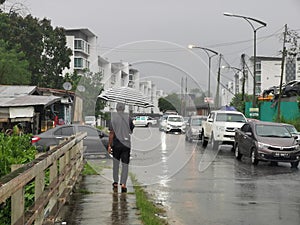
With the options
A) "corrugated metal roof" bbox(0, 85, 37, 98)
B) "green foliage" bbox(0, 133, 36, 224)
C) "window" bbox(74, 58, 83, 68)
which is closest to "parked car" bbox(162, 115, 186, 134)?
"corrugated metal roof" bbox(0, 85, 37, 98)

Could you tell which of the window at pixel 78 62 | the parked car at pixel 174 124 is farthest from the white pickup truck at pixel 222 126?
the window at pixel 78 62

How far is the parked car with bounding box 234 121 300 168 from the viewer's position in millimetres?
17734

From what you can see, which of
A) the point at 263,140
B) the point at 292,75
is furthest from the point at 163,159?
the point at 292,75

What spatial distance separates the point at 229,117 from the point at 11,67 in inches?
703

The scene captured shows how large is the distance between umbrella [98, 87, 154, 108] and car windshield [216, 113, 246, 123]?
1203cm

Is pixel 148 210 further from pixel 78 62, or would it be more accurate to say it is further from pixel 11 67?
pixel 78 62

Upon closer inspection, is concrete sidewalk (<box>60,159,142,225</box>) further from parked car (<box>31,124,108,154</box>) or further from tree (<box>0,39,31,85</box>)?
tree (<box>0,39,31,85</box>)

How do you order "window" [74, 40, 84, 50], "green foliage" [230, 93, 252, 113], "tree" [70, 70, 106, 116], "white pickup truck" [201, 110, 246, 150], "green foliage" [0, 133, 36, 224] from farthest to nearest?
"window" [74, 40, 84, 50] → "green foliage" [230, 93, 252, 113] → "tree" [70, 70, 106, 116] → "white pickup truck" [201, 110, 246, 150] → "green foliage" [0, 133, 36, 224]

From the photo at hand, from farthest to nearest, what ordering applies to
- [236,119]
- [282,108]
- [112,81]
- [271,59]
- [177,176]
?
[271,59]
[282,108]
[236,119]
[112,81]
[177,176]

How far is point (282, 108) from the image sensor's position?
44.6 metres

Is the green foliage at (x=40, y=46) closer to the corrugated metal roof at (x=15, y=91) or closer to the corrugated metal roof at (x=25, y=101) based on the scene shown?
the corrugated metal roof at (x=15, y=91)

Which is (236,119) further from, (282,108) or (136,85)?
(282,108)

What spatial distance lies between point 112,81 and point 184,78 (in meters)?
3.23

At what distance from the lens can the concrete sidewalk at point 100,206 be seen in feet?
25.6
